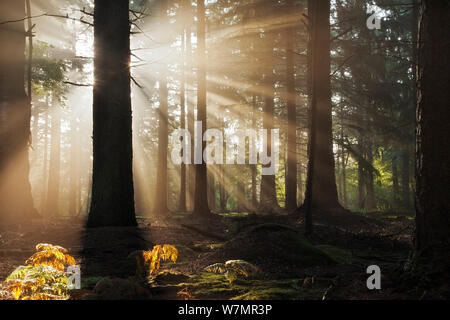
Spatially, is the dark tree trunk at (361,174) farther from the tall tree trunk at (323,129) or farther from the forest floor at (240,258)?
the forest floor at (240,258)

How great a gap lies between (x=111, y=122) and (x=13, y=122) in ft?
12.6

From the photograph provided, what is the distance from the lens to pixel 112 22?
29.5ft

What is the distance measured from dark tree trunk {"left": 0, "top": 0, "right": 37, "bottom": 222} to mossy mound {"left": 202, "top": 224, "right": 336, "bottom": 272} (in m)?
7.26

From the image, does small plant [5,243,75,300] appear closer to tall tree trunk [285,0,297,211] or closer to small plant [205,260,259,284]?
small plant [205,260,259,284]

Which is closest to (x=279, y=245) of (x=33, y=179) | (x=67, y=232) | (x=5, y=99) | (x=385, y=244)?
(x=385, y=244)

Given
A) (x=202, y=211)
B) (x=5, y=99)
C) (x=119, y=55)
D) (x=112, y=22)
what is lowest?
(x=202, y=211)

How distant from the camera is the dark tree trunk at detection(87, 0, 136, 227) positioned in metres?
8.63

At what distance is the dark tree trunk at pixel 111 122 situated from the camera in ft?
28.3

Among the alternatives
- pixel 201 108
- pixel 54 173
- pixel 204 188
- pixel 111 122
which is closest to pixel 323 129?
pixel 201 108

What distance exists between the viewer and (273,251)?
5629 mm

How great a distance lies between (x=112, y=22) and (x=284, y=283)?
7608mm

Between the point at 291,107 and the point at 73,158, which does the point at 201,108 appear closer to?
the point at 291,107
